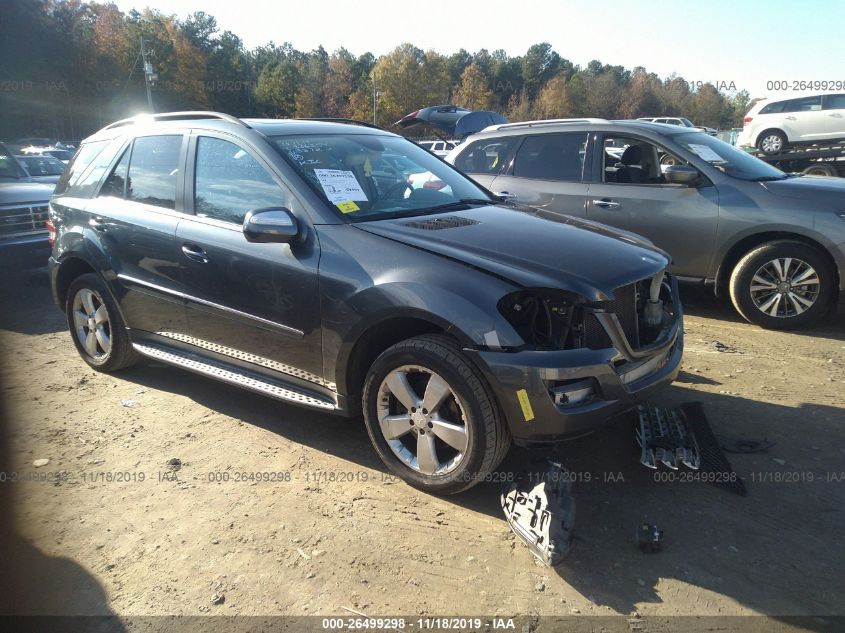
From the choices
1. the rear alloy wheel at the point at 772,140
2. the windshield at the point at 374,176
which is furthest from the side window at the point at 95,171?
the rear alloy wheel at the point at 772,140

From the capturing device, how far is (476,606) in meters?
2.37

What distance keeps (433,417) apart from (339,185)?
4.74ft

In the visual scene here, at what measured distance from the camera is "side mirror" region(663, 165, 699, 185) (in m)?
5.66

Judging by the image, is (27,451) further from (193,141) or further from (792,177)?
(792,177)

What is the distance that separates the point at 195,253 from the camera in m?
3.64

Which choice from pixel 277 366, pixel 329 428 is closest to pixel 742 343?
pixel 329 428

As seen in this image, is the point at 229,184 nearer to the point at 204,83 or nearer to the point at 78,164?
the point at 78,164

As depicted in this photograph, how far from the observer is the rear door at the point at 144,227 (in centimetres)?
387

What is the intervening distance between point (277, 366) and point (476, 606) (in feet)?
5.66

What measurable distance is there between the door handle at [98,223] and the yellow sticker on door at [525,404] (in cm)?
322

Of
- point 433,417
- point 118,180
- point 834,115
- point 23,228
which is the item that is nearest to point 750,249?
point 433,417

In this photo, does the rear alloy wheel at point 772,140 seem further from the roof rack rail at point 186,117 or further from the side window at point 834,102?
the roof rack rail at point 186,117

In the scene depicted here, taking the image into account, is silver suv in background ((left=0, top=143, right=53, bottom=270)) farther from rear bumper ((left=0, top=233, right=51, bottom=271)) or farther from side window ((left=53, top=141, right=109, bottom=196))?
side window ((left=53, top=141, right=109, bottom=196))

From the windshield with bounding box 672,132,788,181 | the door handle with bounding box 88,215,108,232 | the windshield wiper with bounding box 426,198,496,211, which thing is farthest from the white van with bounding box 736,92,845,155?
the door handle with bounding box 88,215,108,232
